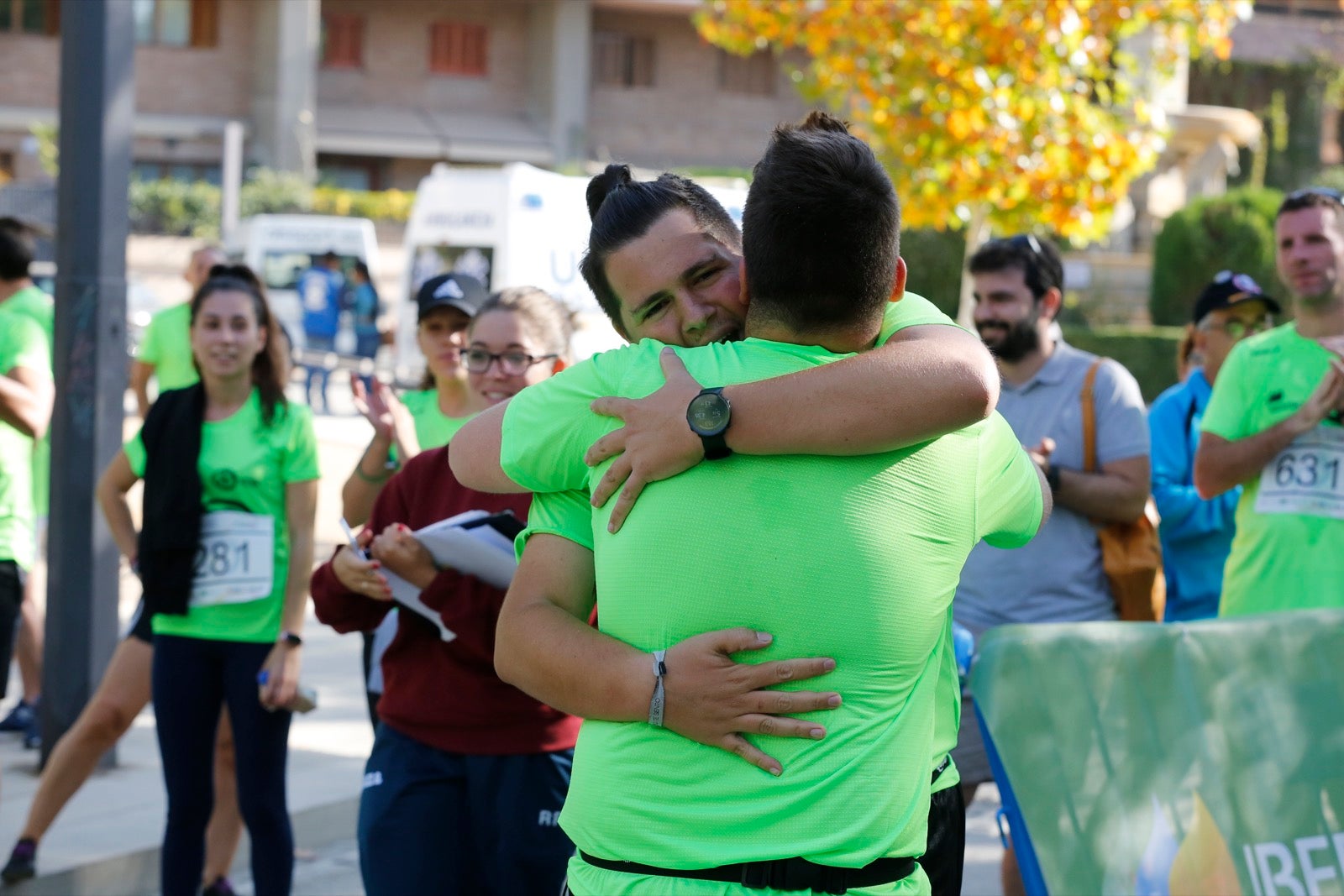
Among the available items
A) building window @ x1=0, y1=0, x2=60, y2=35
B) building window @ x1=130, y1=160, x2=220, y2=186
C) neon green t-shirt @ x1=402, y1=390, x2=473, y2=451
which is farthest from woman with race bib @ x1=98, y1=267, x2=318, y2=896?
building window @ x1=0, y1=0, x2=60, y2=35

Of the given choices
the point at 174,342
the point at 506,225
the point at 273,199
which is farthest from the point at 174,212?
the point at 174,342

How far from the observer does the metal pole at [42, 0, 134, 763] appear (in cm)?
650

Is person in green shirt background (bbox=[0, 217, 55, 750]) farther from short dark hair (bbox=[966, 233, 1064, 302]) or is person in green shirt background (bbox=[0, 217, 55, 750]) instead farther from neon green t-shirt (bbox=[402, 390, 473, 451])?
short dark hair (bbox=[966, 233, 1064, 302])

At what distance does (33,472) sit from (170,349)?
2369mm

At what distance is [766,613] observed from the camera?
6.80 ft

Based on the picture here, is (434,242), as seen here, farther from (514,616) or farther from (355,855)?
(514,616)

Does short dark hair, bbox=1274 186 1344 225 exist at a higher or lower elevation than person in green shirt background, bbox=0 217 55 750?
higher

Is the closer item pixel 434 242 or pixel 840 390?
pixel 840 390

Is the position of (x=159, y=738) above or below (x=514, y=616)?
below

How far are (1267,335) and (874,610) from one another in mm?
3167

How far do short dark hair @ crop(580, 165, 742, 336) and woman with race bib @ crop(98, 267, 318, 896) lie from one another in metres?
2.44

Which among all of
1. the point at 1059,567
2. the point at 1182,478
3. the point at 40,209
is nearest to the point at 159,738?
the point at 1059,567

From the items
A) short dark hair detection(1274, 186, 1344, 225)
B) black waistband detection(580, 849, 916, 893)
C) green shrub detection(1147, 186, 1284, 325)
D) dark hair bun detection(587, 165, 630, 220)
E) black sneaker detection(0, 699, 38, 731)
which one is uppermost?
green shrub detection(1147, 186, 1284, 325)

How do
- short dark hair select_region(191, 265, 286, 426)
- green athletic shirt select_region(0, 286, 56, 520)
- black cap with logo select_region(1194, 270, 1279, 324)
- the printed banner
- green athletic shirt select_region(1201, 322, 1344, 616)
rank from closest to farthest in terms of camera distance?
the printed banner
green athletic shirt select_region(1201, 322, 1344, 616)
short dark hair select_region(191, 265, 286, 426)
black cap with logo select_region(1194, 270, 1279, 324)
green athletic shirt select_region(0, 286, 56, 520)
